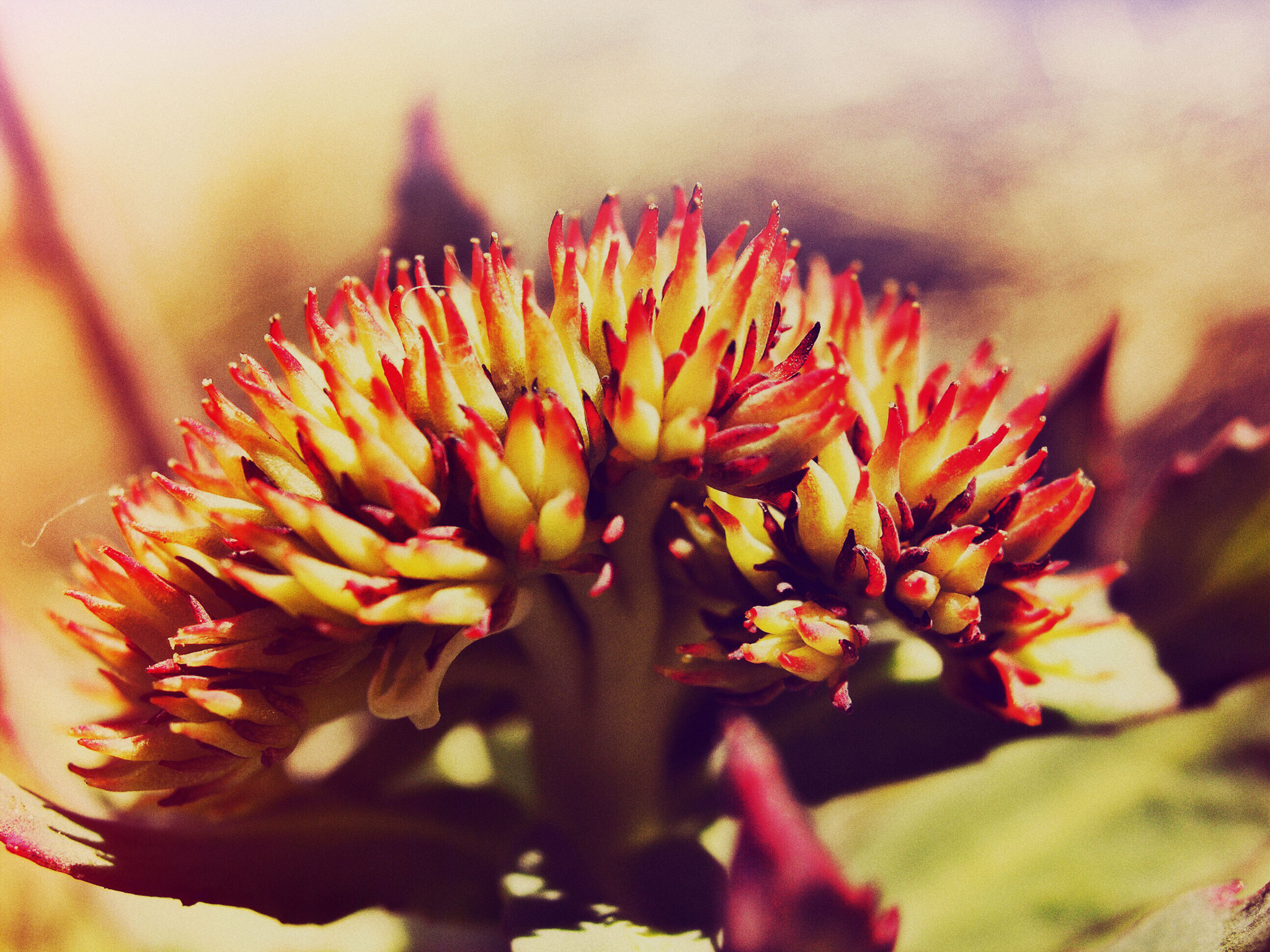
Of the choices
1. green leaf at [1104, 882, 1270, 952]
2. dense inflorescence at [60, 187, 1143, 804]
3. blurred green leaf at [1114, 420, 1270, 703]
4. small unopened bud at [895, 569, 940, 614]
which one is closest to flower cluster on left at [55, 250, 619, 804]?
dense inflorescence at [60, 187, 1143, 804]

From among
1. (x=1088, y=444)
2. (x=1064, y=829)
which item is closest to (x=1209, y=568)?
(x=1088, y=444)

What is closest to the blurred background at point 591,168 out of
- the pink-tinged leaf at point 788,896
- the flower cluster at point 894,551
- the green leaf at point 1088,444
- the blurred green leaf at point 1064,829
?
the green leaf at point 1088,444

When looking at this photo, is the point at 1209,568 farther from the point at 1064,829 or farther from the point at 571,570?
the point at 571,570

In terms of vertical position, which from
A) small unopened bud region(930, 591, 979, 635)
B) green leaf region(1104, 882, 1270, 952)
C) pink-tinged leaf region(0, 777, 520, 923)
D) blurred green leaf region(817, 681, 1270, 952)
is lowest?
blurred green leaf region(817, 681, 1270, 952)

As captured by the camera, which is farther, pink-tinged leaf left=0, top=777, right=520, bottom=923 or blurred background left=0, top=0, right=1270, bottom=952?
blurred background left=0, top=0, right=1270, bottom=952

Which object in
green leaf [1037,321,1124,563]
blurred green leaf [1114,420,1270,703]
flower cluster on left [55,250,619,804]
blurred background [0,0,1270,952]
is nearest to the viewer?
flower cluster on left [55,250,619,804]

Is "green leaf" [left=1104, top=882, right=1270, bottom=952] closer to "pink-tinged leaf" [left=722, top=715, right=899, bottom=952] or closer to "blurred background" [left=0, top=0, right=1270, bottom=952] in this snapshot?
"pink-tinged leaf" [left=722, top=715, right=899, bottom=952]
